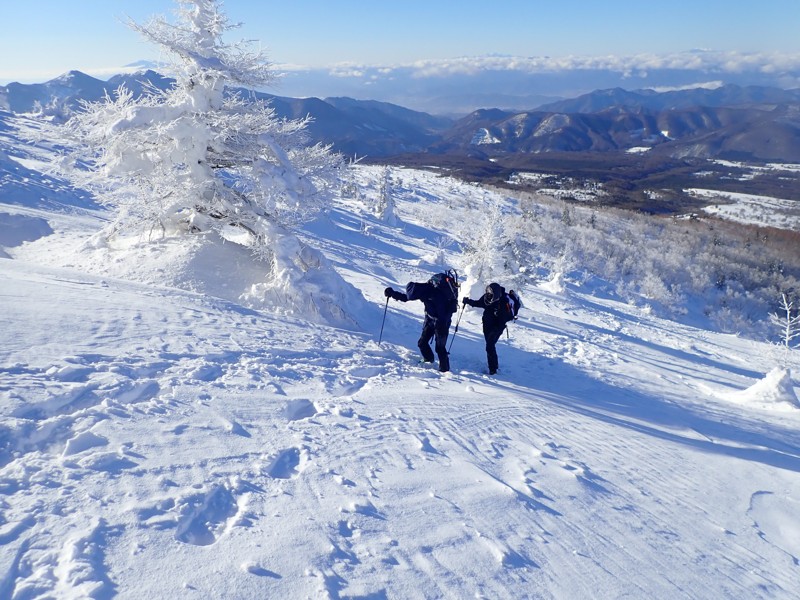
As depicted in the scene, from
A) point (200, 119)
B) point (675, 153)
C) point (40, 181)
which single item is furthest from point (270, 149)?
point (675, 153)

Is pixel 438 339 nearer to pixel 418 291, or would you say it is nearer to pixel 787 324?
pixel 418 291

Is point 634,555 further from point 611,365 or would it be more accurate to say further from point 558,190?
point 558,190

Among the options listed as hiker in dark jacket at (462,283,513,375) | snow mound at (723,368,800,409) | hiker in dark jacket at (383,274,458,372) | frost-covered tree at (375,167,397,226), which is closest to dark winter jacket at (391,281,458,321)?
hiker in dark jacket at (383,274,458,372)

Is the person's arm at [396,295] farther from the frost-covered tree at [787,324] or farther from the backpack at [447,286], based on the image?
the frost-covered tree at [787,324]

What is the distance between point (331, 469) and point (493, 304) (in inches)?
201

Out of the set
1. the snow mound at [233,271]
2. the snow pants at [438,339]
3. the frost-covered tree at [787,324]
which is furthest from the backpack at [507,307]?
the frost-covered tree at [787,324]

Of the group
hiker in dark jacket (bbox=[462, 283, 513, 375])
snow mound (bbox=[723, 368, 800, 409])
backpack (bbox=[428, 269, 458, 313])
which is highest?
backpack (bbox=[428, 269, 458, 313])

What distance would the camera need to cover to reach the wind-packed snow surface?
3.03 meters

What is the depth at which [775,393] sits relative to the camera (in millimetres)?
9719

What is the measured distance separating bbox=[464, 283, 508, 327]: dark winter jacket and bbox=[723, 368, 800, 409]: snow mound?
5476 millimetres

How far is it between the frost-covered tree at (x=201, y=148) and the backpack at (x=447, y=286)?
4.00 metres

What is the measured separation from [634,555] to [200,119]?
10.0 meters

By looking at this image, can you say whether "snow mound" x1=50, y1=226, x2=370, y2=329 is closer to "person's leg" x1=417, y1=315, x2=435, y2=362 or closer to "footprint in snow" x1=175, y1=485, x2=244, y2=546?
"person's leg" x1=417, y1=315, x2=435, y2=362

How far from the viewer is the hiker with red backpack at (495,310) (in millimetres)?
8508
